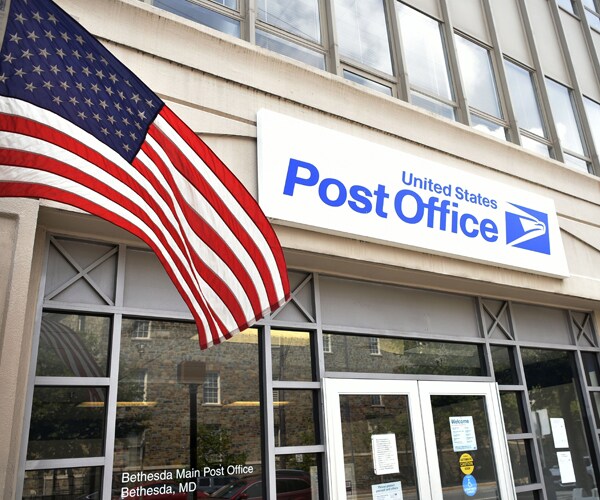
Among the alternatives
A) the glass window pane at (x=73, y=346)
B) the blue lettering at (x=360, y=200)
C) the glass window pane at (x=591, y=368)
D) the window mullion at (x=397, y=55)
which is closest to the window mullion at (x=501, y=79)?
the window mullion at (x=397, y=55)

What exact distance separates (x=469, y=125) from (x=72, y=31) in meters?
6.88

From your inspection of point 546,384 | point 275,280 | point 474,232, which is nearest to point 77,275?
point 275,280

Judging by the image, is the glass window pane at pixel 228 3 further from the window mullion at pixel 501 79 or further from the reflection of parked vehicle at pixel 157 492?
the reflection of parked vehicle at pixel 157 492

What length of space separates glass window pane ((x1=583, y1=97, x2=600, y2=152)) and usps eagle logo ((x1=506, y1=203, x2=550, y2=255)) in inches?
140

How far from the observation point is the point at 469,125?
907 cm

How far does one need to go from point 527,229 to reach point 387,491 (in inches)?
171

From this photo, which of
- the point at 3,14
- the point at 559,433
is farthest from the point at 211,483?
the point at 559,433

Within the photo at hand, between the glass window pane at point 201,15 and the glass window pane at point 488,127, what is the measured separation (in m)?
4.24

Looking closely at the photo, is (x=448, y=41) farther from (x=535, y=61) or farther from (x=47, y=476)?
(x=47, y=476)

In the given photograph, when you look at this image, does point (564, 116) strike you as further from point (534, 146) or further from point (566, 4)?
point (566, 4)

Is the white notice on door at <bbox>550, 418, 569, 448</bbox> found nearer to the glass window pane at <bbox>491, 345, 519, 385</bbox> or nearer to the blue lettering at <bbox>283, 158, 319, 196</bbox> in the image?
the glass window pane at <bbox>491, 345, 519, 385</bbox>

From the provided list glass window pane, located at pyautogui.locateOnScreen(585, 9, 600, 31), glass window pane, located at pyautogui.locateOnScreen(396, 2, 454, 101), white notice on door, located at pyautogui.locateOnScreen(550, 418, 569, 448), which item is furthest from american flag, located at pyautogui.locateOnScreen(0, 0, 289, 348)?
glass window pane, located at pyautogui.locateOnScreen(585, 9, 600, 31)

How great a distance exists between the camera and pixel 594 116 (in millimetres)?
11812

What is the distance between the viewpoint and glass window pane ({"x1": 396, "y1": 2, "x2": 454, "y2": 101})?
9055 mm
